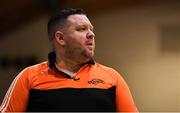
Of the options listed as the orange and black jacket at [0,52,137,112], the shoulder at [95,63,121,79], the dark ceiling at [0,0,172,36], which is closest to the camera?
the orange and black jacket at [0,52,137,112]

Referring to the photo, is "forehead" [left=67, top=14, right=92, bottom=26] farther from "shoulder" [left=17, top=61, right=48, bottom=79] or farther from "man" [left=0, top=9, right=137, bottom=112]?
"shoulder" [left=17, top=61, right=48, bottom=79]

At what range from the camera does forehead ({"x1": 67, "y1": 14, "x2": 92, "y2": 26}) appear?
6.94ft

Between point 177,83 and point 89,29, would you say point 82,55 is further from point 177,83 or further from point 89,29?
point 177,83

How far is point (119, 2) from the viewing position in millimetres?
6922

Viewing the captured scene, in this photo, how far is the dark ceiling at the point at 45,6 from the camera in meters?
6.63

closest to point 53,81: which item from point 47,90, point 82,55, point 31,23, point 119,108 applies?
point 47,90

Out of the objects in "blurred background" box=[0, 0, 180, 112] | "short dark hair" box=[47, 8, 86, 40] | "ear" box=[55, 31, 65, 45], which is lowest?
"blurred background" box=[0, 0, 180, 112]

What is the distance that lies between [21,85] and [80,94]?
28 centimetres

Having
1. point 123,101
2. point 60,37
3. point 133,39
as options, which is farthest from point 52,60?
point 133,39

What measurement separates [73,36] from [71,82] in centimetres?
23

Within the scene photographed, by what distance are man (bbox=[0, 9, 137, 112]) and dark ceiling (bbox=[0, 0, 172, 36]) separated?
4.49 metres

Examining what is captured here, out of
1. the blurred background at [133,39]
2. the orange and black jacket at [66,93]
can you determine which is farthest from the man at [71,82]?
the blurred background at [133,39]

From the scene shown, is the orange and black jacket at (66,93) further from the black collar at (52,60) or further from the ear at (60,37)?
the ear at (60,37)

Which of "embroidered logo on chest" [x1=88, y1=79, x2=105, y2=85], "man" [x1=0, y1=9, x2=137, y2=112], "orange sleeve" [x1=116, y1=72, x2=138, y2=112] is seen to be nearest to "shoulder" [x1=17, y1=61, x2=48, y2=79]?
"man" [x1=0, y1=9, x2=137, y2=112]
